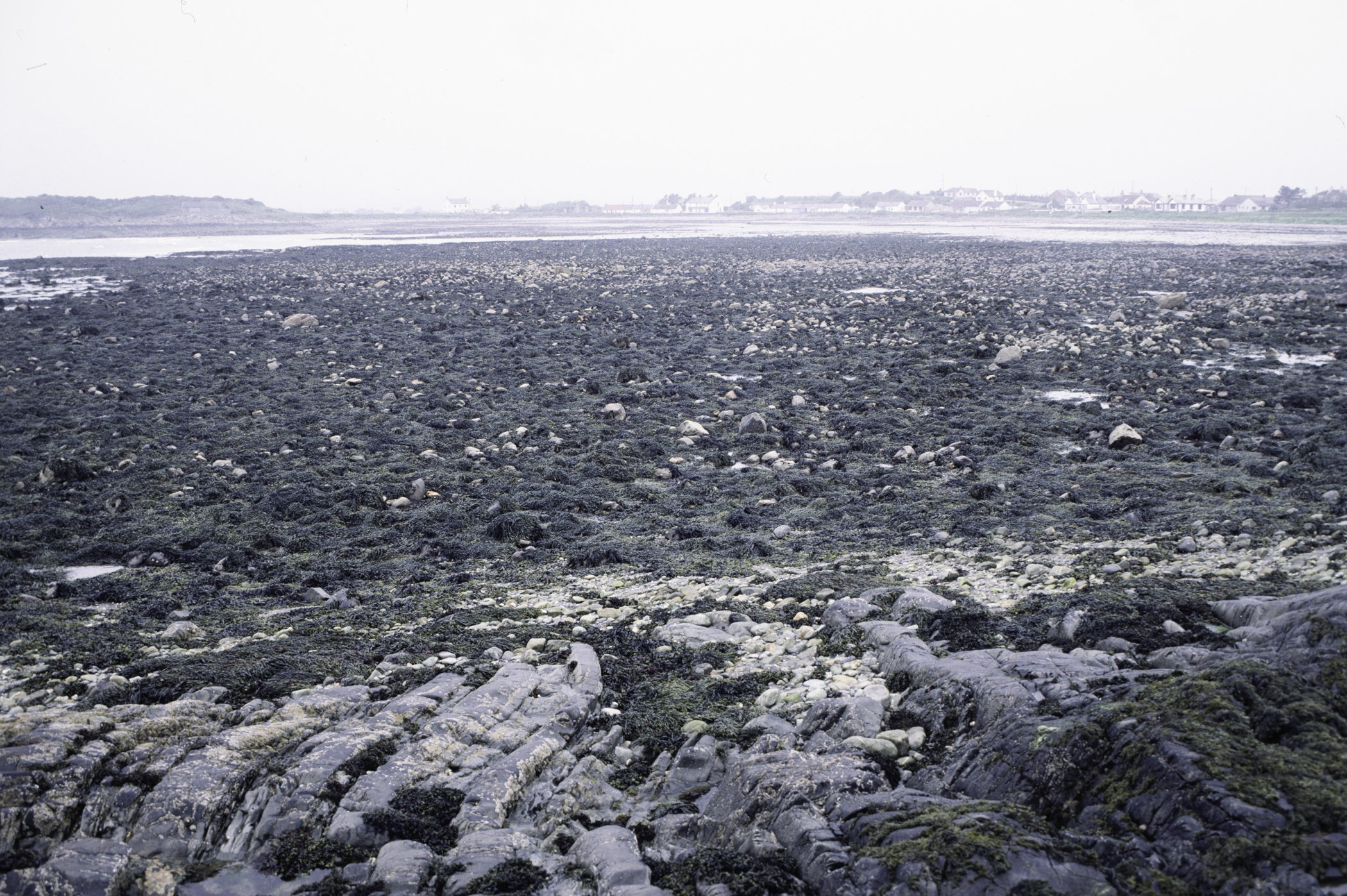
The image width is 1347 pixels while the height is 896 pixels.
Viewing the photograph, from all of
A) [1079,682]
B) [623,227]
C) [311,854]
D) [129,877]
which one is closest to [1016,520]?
[1079,682]

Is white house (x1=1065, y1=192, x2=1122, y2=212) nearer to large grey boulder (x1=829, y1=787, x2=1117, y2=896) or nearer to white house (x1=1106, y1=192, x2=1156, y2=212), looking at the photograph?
white house (x1=1106, y1=192, x2=1156, y2=212)

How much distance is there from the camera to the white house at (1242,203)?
403ft

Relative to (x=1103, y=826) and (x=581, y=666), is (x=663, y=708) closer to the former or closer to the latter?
(x=581, y=666)

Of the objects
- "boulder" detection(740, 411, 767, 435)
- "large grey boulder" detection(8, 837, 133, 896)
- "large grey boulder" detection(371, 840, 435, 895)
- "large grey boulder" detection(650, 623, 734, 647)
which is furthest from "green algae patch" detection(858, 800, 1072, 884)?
"boulder" detection(740, 411, 767, 435)

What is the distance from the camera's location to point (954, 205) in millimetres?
153375

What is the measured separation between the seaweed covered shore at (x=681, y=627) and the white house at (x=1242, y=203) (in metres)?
139

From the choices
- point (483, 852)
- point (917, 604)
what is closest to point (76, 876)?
point (483, 852)

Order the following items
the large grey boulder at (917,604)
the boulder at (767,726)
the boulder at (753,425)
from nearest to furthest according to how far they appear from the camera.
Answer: the boulder at (767,726) < the large grey boulder at (917,604) < the boulder at (753,425)

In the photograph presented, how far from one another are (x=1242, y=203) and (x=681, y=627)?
163724mm

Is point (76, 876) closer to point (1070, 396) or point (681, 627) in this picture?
point (681, 627)

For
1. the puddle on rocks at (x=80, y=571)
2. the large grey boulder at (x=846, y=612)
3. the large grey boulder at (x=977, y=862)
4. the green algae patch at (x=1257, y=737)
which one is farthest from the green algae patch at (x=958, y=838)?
the puddle on rocks at (x=80, y=571)

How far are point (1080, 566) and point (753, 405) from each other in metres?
6.58

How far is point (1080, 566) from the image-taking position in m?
6.16

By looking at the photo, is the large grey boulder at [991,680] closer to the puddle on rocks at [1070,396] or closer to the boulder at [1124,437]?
the boulder at [1124,437]
